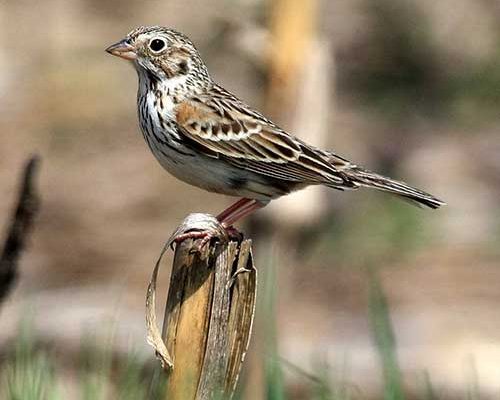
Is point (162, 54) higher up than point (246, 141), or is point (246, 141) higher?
point (162, 54)

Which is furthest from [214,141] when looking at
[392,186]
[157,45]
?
[392,186]

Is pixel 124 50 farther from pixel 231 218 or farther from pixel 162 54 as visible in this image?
pixel 231 218

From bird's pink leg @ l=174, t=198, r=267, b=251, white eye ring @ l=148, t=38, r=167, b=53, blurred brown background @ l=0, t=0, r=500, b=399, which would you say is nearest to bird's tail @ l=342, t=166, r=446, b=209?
bird's pink leg @ l=174, t=198, r=267, b=251

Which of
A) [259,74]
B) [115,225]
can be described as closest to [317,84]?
[259,74]

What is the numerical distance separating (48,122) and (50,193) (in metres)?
1.20

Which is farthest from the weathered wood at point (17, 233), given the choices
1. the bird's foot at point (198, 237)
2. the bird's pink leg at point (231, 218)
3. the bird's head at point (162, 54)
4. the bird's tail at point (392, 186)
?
the bird's tail at point (392, 186)

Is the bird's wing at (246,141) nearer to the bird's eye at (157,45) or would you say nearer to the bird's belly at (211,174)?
the bird's belly at (211,174)

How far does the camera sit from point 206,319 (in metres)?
3.86

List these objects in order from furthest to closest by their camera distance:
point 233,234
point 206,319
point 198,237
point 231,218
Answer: point 231,218
point 233,234
point 198,237
point 206,319

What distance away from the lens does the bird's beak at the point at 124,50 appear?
530cm

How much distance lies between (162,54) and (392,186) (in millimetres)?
996

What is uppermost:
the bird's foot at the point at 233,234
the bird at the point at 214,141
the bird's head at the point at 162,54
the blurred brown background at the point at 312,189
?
the blurred brown background at the point at 312,189

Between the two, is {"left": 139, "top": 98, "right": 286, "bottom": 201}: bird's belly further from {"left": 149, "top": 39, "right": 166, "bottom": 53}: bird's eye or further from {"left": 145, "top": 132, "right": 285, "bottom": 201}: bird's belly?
{"left": 149, "top": 39, "right": 166, "bottom": 53}: bird's eye

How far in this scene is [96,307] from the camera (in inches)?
382
